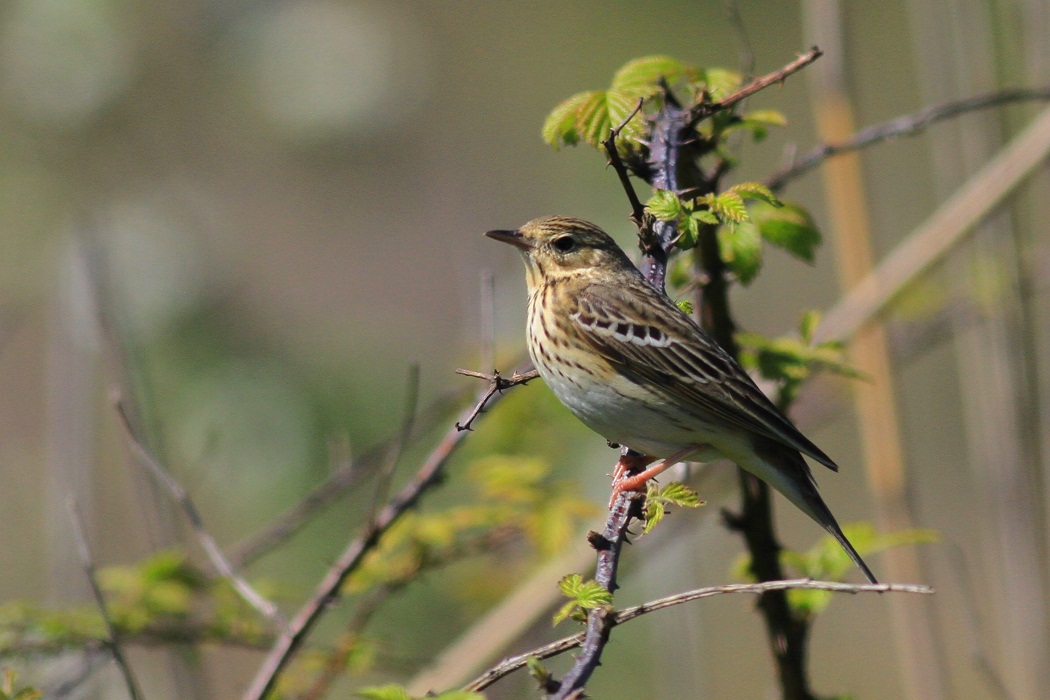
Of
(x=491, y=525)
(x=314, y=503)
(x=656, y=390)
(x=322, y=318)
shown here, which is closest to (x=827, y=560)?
(x=656, y=390)

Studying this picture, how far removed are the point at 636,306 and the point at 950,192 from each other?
84.4 inches

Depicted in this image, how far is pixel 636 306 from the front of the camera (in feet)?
13.8

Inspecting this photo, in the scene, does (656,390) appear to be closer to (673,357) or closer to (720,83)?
(673,357)

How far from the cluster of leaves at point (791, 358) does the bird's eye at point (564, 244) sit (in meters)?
0.96

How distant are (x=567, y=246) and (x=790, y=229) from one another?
3.37 ft

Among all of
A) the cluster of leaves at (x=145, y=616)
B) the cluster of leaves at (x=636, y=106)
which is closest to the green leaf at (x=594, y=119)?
the cluster of leaves at (x=636, y=106)

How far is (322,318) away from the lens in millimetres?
9016

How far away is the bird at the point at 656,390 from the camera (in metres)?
3.86

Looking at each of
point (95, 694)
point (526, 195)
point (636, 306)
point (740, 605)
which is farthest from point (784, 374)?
point (740, 605)

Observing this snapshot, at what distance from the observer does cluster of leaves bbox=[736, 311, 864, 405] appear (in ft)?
12.4

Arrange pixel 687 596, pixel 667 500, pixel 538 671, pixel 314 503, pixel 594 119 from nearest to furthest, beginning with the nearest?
pixel 538 671
pixel 687 596
pixel 667 500
pixel 594 119
pixel 314 503

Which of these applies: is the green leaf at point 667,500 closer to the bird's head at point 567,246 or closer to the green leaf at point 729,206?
the green leaf at point 729,206

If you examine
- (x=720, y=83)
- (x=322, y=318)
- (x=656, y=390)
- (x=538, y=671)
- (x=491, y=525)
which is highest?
(x=720, y=83)

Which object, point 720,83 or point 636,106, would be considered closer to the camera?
point 636,106
